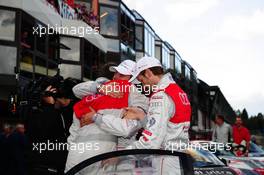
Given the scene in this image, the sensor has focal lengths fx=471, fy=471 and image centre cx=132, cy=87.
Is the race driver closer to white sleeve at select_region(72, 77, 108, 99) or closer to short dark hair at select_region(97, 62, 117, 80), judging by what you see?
white sleeve at select_region(72, 77, 108, 99)

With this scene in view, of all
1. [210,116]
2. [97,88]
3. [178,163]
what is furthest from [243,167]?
[210,116]

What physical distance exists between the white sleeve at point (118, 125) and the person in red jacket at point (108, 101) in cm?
18

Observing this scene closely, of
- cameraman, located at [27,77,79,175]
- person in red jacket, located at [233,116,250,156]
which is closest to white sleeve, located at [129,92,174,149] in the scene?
cameraman, located at [27,77,79,175]

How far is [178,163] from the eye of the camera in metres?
2.98

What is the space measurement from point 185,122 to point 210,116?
73142mm

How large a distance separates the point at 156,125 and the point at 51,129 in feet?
5.65

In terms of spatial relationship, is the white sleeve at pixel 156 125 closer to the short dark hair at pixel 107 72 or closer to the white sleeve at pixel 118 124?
the white sleeve at pixel 118 124

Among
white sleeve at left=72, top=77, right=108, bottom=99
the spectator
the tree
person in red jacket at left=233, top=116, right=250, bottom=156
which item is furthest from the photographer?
the tree

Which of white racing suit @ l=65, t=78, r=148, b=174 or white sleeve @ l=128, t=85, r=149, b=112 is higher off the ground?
white sleeve @ l=128, t=85, r=149, b=112

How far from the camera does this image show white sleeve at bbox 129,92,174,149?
136 inches

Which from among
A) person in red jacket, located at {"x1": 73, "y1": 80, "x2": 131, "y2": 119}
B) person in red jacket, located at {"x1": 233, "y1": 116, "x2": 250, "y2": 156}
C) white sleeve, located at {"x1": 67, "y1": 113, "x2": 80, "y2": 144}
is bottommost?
person in red jacket, located at {"x1": 233, "y1": 116, "x2": 250, "y2": 156}

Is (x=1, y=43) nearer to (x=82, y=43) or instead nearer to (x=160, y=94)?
(x=82, y=43)

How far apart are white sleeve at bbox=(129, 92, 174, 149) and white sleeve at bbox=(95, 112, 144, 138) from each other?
0.18 m

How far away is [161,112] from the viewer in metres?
3.50
